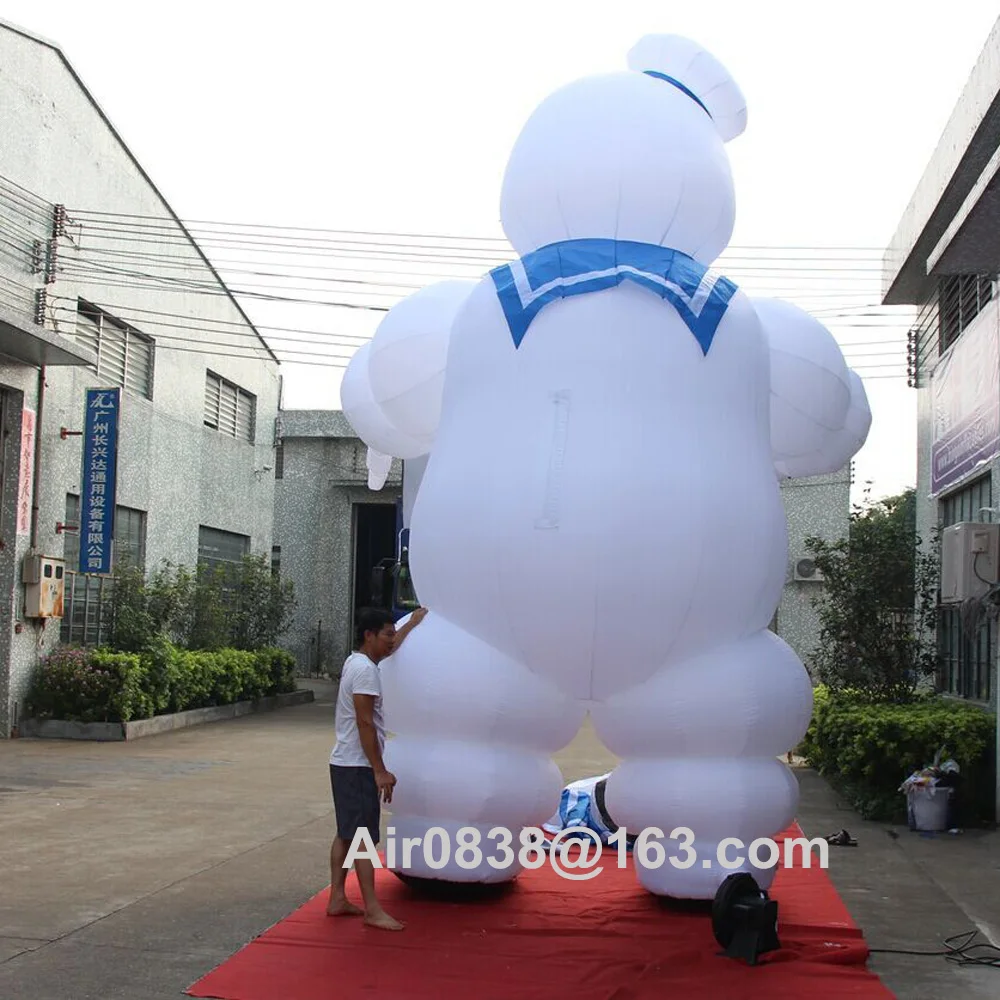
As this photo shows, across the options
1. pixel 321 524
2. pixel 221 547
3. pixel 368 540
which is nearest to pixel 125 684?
pixel 221 547

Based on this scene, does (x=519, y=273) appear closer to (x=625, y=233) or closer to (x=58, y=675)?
(x=625, y=233)

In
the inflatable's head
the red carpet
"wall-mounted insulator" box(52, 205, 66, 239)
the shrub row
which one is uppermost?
"wall-mounted insulator" box(52, 205, 66, 239)

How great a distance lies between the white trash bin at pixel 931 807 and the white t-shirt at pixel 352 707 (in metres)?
4.35

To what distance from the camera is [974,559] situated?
8.26 metres

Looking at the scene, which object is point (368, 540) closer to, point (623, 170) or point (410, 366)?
point (410, 366)

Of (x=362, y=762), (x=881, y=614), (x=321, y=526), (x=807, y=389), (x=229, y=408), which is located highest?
(x=229, y=408)

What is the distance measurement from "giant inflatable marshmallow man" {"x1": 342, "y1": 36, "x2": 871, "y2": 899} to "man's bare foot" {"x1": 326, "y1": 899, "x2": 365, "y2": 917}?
0.27m

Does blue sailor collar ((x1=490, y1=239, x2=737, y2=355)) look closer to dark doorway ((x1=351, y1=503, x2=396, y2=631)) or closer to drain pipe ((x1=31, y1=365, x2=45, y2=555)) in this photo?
drain pipe ((x1=31, y1=365, x2=45, y2=555))

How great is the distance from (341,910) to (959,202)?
728 centimetres

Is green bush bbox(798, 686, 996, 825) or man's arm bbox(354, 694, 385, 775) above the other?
man's arm bbox(354, 694, 385, 775)

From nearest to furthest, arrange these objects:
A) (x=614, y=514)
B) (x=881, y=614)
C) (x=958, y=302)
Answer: (x=614, y=514) → (x=881, y=614) → (x=958, y=302)

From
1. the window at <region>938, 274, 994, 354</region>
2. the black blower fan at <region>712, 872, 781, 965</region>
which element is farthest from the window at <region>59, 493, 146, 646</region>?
the black blower fan at <region>712, 872, 781, 965</region>

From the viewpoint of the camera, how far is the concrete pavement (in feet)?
15.4

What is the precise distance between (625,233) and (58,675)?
376 inches
